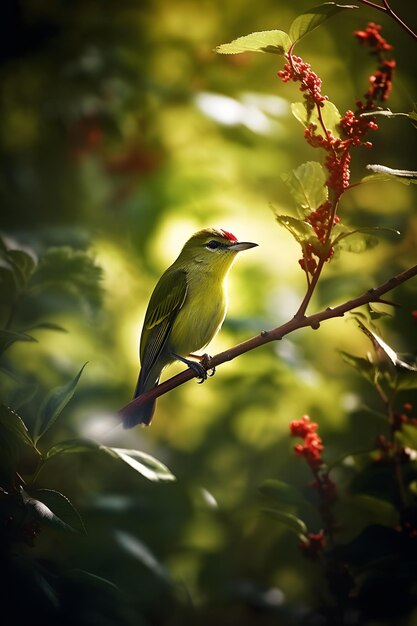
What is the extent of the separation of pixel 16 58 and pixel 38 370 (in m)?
1.47

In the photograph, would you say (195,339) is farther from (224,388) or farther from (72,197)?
(72,197)

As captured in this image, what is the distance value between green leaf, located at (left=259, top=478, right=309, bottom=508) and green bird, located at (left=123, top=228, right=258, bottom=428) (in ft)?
2.67

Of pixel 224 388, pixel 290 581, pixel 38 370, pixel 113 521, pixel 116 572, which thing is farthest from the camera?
pixel 224 388

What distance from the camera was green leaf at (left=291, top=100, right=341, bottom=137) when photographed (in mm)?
1177

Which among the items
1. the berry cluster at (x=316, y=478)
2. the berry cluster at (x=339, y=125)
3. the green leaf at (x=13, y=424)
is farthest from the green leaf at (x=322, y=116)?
the green leaf at (x=13, y=424)

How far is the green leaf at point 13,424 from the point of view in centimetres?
115

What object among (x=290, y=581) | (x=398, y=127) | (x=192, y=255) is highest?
(x=398, y=127)

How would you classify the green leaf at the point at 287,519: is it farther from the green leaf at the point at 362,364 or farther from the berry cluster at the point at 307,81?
the berry cluster at the point at 307,81

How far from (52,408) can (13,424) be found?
0.09 meters

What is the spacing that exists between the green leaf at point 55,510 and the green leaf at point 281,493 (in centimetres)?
48

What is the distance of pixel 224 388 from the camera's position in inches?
105

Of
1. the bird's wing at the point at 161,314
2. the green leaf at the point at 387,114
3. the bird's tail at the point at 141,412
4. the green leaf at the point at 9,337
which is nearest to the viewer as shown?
the green leaf at the point at 387,114

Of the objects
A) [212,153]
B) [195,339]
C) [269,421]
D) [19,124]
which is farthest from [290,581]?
[19,124]

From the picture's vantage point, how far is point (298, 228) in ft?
3.95
